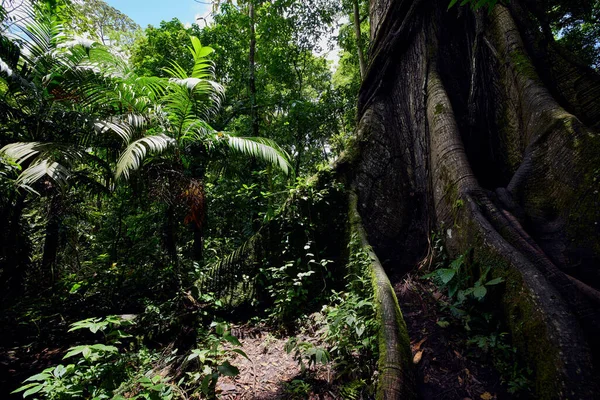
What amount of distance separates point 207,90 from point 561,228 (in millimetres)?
4241

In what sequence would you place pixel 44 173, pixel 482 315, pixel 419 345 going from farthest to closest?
pixel 44 173 → pixel 419 345 → pixel 482 315

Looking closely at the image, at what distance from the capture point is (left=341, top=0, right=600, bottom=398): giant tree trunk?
199cm

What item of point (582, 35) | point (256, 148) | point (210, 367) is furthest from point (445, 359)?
point (582, 35)

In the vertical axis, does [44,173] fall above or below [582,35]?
below

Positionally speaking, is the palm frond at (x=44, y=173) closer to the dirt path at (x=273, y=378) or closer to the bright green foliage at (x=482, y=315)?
the dirt path at (x=273, y=378)

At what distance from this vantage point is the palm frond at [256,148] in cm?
418

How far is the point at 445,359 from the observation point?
2236 millimetres

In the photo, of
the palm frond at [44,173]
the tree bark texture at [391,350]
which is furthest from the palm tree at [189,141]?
the tree bark texture at [391,350]

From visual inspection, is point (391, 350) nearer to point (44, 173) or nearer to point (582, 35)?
point (44, 173)

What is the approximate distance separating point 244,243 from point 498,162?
3.35 meters

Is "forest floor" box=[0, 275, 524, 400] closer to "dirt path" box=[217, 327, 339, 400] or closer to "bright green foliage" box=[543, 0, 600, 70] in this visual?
"dirt path" box=[217, 327, 339, 400]

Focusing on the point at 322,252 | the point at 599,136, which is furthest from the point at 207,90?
the point at 599,136

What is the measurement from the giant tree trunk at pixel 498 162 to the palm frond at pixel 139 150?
7.83ft

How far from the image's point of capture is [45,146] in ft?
12.3
